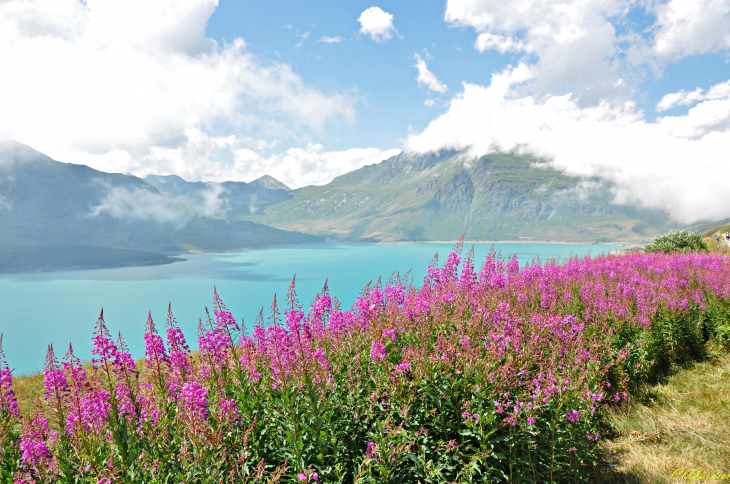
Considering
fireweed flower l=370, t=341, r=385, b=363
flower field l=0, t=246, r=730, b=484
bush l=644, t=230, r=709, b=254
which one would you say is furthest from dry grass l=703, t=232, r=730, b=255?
fireweed flower l=370, t=341, r=385, b=363

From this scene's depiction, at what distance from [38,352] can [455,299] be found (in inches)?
3257

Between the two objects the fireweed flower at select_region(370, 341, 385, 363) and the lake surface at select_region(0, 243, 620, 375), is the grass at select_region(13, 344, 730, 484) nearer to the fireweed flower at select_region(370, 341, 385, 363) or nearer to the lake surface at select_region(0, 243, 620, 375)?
the fireweed flower at select_region(370, 341, 385, 363)

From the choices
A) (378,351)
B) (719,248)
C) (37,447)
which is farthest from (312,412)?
(719,248)

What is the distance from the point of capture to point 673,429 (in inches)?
255

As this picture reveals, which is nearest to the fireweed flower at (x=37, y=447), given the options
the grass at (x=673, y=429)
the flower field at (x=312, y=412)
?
the flower field at (x=312, y=412)

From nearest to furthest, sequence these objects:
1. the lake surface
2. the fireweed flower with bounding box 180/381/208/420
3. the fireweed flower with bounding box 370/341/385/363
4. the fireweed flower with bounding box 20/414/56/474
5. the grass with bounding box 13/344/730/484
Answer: the fireweed flower with bounding box 180/381/208/420, the fireweed flower with bounding box 20/414/56/474, the fireweed flower with bounding box 370/341/385/363, the grass with bounding box 13/344/730/484, the lake surface

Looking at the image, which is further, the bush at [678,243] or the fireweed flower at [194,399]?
the bush at [678,243]

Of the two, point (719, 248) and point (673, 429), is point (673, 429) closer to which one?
point (673, 429)

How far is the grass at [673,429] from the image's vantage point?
543cm

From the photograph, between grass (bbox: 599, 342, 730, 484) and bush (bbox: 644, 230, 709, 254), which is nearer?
grass (bbox: 599, 342, 730, 484)

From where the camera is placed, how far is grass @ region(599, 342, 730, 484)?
543cm

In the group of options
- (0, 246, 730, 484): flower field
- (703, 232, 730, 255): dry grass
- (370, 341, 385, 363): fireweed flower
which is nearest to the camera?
(0, 246, 730, 484): flower field

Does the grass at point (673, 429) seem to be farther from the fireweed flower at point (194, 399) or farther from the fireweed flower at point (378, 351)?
the fireweed flower at point (378, 351)

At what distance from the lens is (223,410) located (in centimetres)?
382
